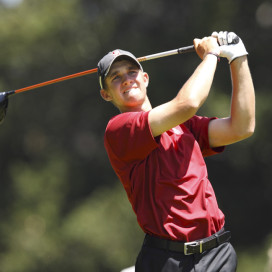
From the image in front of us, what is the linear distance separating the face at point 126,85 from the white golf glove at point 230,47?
46 centimetres

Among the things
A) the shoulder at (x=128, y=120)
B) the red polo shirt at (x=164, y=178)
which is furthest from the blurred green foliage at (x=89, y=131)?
the shoulder at (x=128, y=120)

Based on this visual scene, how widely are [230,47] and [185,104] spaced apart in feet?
1.67

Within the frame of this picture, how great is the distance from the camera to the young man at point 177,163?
3424 millimetres

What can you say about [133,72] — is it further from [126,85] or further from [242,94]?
[242,94]

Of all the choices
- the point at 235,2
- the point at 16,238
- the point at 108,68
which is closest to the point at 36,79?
the point at 16,238

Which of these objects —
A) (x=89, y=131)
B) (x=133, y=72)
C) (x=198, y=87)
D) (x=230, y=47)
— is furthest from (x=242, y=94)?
(x=89, y=131)

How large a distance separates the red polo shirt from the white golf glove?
1.52ft

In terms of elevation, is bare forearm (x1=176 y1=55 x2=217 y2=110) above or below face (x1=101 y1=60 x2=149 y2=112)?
below

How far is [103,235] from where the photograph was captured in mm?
15562

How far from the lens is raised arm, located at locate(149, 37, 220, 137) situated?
3.36 metres

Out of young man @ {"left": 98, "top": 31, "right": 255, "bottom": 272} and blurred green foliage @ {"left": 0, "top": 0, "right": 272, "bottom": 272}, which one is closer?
young man @ {"left": 98, "top": 31, "right": 255, "bottom": 272}

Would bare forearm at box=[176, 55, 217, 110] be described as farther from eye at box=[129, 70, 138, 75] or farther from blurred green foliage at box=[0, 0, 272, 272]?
blurred green foliage at box=[0, 0, 272, 272]

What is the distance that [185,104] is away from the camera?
3.35 m

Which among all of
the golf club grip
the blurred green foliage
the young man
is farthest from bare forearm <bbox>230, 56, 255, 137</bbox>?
the blurred green foliage
